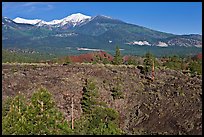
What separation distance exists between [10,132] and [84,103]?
1507 centimetres

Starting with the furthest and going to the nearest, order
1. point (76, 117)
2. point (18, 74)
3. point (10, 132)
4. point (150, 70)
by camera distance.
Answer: point (150, 70), point (18, 74), point (76, 117), point (10, 132)

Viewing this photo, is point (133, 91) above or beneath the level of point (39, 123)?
beneath

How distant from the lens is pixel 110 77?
47156mm

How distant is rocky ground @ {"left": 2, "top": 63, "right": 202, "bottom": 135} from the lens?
104 feet

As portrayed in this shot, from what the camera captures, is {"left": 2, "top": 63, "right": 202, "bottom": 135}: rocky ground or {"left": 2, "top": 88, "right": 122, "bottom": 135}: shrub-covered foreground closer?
{"left": 2, "top": 88, "right": 122, "bottom": 135}: shrub-covered foreground

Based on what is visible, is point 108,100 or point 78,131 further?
point 108,100

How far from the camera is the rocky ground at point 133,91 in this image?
104 ft

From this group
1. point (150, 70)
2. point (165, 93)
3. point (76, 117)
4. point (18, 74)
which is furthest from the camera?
point (150, 70)

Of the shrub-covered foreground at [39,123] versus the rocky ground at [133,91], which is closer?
the shrub-covered foreground at [39,123]

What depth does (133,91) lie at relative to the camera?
43.2 meters

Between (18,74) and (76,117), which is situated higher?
(18,74)

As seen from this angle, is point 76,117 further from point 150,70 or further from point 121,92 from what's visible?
point 150,70

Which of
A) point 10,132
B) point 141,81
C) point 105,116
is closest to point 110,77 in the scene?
point 141,81

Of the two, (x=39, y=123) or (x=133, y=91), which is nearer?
(x=39, y=123)
